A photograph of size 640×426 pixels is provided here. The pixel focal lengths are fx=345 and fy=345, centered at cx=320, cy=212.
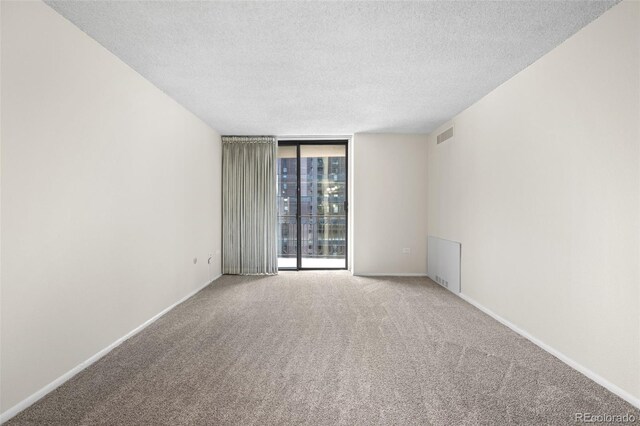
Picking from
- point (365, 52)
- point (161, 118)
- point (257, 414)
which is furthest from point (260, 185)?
point (257, 414)

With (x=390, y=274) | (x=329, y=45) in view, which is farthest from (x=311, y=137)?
(x=329, y=45)

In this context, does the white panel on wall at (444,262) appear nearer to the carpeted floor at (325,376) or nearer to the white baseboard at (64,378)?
the carpeted floor at (325,376)

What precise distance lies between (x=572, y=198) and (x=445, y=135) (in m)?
2.83

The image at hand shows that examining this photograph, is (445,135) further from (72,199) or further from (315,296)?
(72,199)

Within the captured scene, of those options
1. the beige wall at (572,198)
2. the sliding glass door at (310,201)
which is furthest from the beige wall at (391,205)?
the beige wall at (572,198)

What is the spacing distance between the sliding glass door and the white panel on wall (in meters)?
1.60

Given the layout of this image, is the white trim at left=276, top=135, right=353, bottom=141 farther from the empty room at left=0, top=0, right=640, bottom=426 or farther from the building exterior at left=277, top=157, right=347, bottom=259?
the empty room at left=0, top=0, right=640, bottom=426

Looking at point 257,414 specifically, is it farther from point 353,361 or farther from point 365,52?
point 365,52

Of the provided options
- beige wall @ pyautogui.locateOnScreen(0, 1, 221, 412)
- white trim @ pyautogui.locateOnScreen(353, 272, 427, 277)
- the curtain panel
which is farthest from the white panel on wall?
beige wall @ pyautogui.locateOnScreen(0, 1, 221, 412)

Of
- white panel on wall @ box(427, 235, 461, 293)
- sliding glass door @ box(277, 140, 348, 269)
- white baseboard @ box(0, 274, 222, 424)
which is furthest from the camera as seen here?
sliding glass door @ box(277, 140, 348, 269)

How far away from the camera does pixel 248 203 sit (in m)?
6.14

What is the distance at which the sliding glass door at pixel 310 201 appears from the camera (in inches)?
257

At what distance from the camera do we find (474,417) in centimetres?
196

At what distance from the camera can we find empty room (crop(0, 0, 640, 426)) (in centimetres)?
207
